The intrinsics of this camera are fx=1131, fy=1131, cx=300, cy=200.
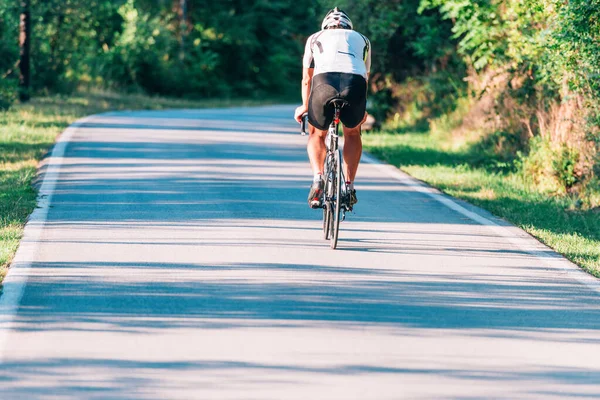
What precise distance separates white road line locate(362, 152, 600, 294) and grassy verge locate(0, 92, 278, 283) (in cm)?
427

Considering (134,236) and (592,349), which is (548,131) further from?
(592,349)

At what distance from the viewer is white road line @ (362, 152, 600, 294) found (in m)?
8.66

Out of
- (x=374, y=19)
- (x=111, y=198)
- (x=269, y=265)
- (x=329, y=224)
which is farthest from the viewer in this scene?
(x=374, y=19)

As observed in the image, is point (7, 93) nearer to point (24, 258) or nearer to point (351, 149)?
point (351, 149)

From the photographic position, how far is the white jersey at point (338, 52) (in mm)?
9164

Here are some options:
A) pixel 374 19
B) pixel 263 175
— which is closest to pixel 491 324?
pixel 263 175

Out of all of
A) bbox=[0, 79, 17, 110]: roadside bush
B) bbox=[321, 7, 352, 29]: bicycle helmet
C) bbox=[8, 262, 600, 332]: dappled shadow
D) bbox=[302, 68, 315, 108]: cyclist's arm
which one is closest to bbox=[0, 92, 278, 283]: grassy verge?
bbox=[0, 79, 17, 110]: roadside bush

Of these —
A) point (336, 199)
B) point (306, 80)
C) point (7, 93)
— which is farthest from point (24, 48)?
point (336, 199)

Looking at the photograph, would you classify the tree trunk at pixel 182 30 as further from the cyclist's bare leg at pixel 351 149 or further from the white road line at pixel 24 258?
the cyclist's bare leg at pixel 351 149

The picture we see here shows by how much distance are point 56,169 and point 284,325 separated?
27.8ft

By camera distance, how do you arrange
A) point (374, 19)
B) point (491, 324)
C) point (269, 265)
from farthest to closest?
1. point (374, 19)
2. point (269, 265)
3. point (491, 324)

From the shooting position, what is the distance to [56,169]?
14.6 metres

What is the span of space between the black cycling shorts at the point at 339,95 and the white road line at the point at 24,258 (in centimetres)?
256

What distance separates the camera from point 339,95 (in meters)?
9.16
